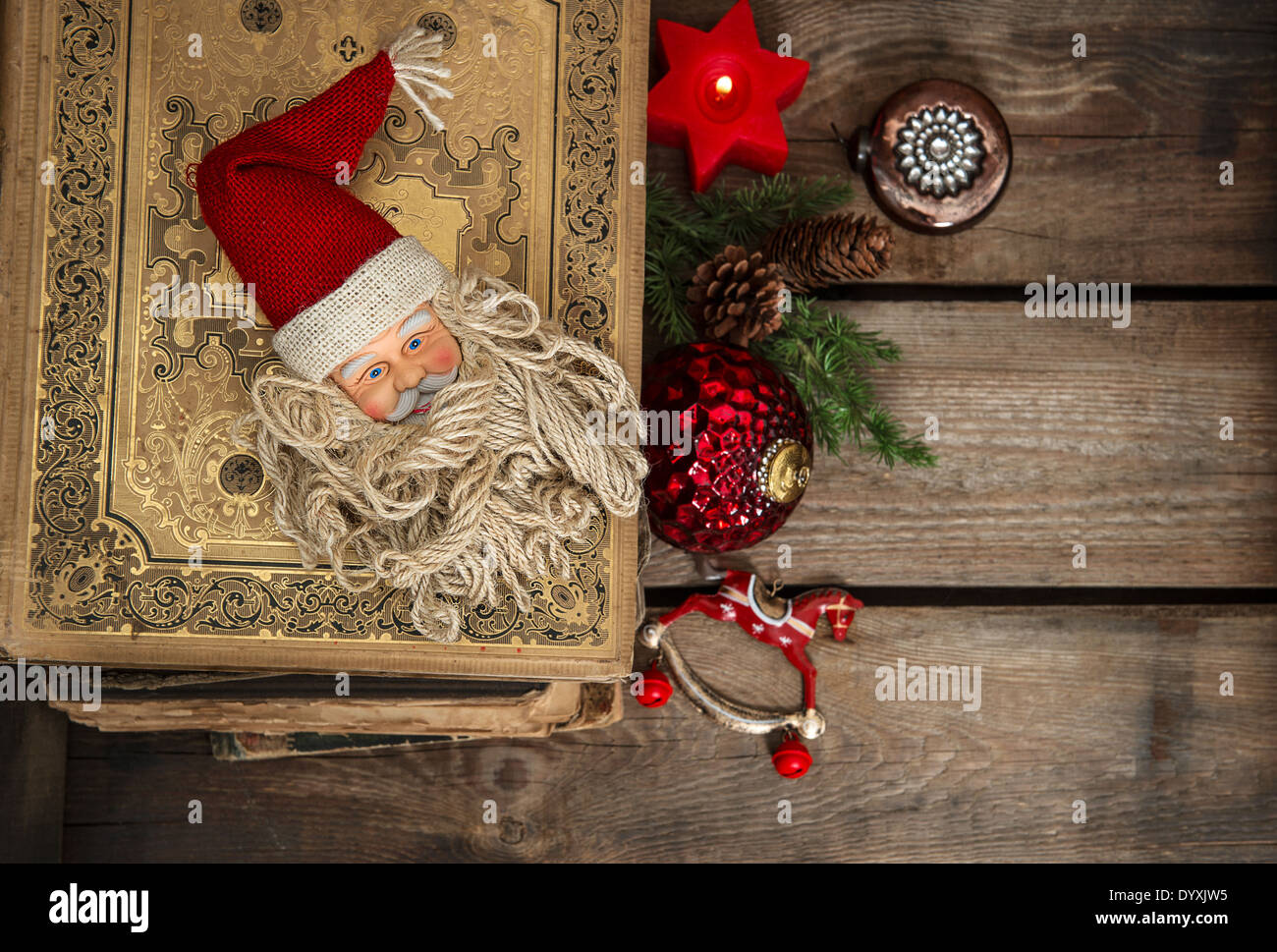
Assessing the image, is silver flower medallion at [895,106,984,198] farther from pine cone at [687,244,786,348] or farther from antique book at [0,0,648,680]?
antique book at [0,0,648,680]

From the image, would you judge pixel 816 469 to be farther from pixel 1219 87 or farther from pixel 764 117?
pixel 1219 87

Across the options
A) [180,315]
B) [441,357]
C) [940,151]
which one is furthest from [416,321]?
[940,151]

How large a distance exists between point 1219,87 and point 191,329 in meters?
1.21

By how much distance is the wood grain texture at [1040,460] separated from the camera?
1.01 m

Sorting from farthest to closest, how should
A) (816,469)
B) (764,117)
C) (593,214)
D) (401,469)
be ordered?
(816,469) < (764,117) < (593,214) < (401,469)

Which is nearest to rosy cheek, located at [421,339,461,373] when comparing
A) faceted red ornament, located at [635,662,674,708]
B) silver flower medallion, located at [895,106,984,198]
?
faceted red ornament, located at [635,662,674,708]

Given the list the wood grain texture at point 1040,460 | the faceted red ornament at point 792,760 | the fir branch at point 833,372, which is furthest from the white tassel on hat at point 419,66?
the faceted red ornament at point 792,760

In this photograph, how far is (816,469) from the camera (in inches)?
39.8

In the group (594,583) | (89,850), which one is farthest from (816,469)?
(89,850)

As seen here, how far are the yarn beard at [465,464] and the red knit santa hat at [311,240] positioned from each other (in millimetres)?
37

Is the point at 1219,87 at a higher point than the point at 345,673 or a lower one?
higher

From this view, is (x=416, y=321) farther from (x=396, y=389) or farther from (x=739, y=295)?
(x=739, y=295)

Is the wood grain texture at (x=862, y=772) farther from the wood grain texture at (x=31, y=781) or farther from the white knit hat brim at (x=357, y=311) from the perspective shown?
the white knit hat brim at (x=357, y=311)

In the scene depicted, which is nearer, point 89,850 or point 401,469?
point 401,469
